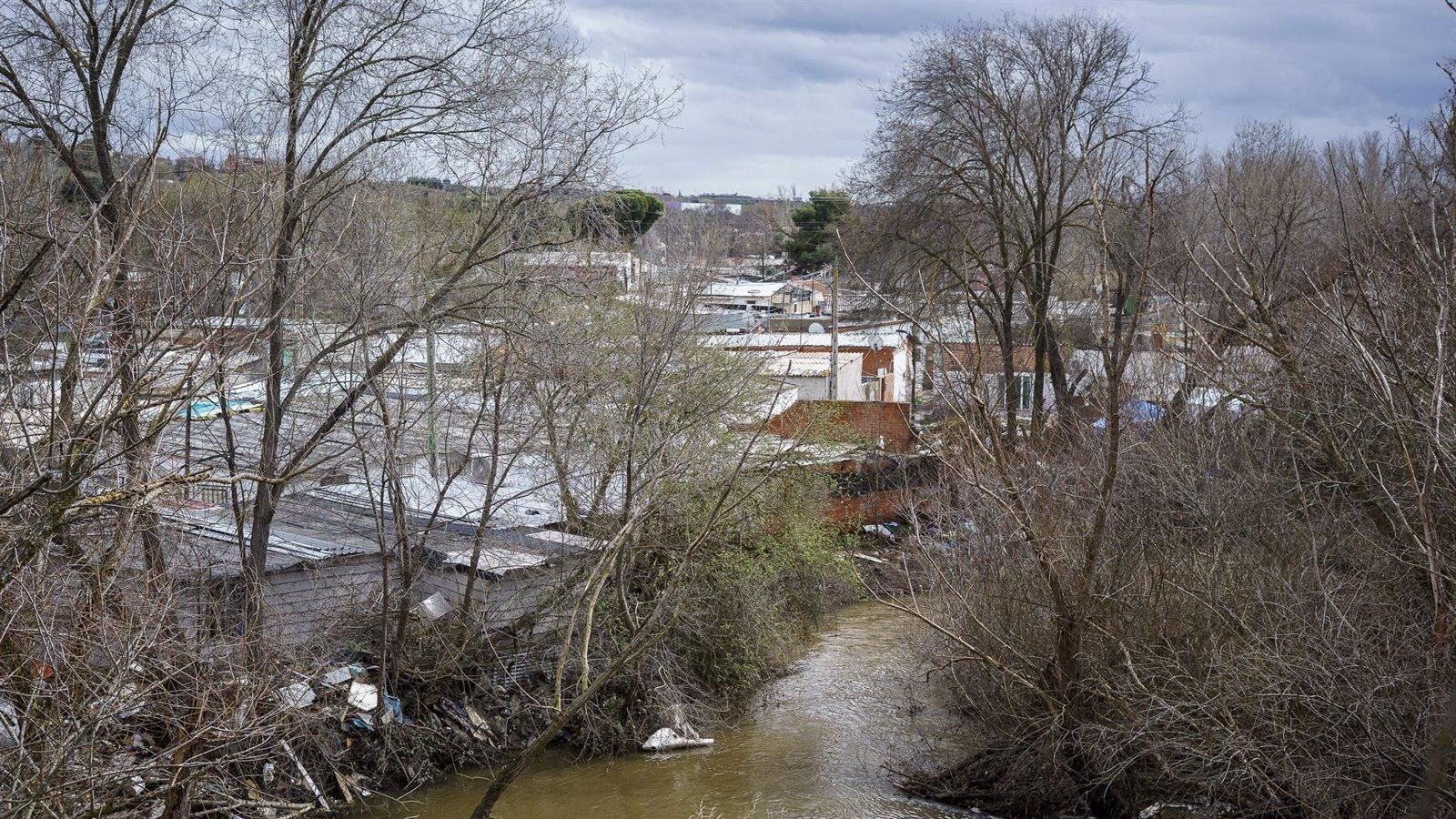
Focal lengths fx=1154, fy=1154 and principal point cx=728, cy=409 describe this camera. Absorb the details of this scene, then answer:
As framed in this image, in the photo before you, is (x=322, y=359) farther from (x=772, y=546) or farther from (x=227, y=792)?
(x=772, y=546)

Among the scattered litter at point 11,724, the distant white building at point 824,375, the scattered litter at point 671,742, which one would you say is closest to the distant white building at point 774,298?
the distant white building at point 824,375

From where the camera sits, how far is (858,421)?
2602 centimetres

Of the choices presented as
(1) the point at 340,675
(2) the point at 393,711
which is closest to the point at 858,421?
(2) the point at 393,711

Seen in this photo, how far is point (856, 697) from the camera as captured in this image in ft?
51.3

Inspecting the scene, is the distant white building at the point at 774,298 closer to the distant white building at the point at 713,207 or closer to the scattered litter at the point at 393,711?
the distant white building at the point at 713,207

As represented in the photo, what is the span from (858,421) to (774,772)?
44.7 feet

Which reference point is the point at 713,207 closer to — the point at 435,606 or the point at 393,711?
the point at 435,606

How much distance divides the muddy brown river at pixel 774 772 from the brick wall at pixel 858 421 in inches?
214

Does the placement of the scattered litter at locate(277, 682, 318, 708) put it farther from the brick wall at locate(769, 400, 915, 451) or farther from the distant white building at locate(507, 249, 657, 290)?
the brick wall at locate(769, 400, 915, 451)

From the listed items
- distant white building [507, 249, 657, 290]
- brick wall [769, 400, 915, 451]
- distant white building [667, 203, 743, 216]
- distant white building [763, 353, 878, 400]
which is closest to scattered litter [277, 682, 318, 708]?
distant white building [507, 249, 657, 290]

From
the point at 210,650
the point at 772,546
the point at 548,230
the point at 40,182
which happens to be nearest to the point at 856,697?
the point at 772,546

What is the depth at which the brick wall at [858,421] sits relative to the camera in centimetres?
2080

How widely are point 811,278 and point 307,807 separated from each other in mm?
45830

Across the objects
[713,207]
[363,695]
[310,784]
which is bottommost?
[310,784]
